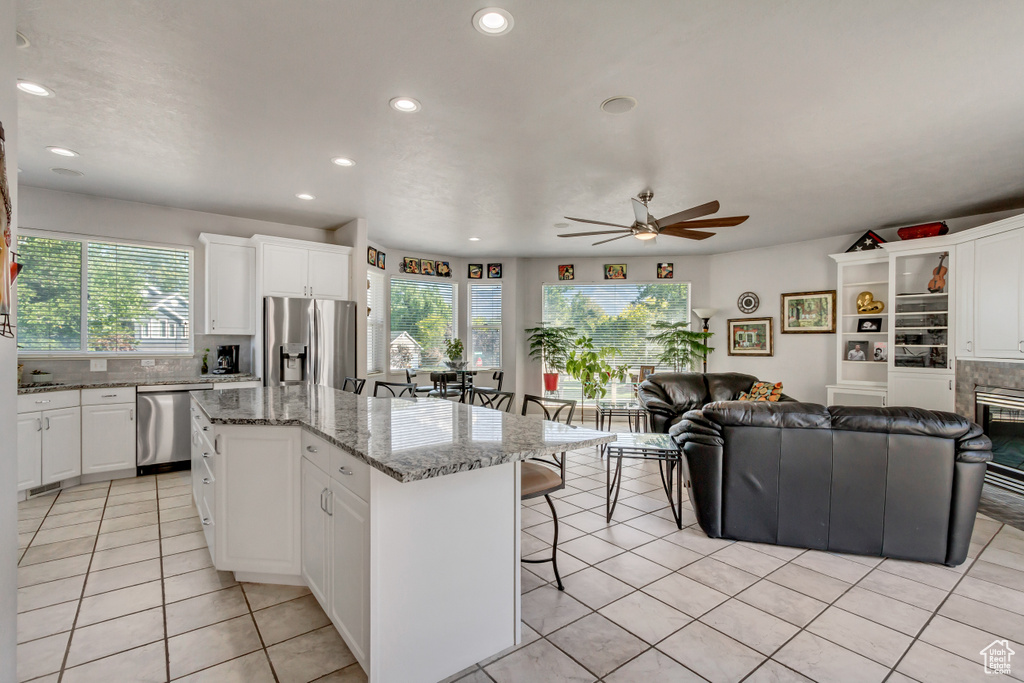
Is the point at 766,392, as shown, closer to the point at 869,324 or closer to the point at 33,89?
the point at 869,324

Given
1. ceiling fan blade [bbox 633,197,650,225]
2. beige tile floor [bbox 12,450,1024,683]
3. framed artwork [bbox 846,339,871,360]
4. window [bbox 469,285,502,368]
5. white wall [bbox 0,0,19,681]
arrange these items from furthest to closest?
1. window [bbox 469,285,502,368]
2. framed artwork [bbox 846,339,871,360]
3. ceiling fan blade [bbox 633,197,650,225]
4. beige tile floor [bbox 12,450,1024,683]
5. white wall [bbox 0,0,19,681]

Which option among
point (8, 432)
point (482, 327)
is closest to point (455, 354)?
point (482, 327)

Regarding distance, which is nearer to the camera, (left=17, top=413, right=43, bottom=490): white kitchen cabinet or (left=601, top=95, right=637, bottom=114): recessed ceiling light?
(left=601, top=95, right=637, bottom=114): recessed ceiling light

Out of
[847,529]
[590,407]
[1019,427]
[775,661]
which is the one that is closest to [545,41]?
[775,661]

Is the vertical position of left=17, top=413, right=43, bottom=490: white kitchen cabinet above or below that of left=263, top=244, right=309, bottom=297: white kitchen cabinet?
below

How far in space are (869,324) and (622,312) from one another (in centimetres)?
323

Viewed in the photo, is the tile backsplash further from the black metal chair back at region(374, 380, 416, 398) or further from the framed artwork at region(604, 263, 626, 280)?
the framed artwork at region(604, 263, 626, 280)

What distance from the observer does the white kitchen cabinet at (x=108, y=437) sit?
419 cm

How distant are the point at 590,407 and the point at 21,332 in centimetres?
689

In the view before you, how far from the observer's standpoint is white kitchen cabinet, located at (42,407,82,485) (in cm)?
393

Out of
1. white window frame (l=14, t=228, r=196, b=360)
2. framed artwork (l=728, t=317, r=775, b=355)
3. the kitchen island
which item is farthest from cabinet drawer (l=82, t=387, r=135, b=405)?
framed artwork (l=728, t=317, r=775, b=355)

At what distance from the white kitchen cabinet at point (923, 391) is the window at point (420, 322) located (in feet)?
19.0

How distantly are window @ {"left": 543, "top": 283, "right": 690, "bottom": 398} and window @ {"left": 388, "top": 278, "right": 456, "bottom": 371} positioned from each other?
1.63m

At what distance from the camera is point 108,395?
427 cm
